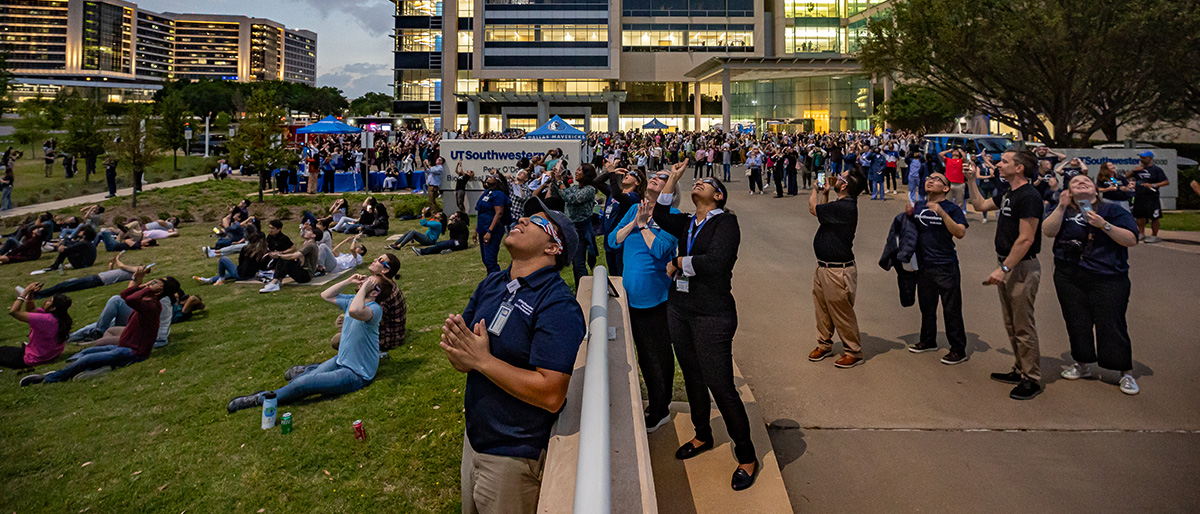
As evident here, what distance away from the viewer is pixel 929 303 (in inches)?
268

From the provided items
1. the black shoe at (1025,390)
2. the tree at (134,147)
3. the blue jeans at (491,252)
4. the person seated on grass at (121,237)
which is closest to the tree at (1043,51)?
the blue jeans at (491,252)

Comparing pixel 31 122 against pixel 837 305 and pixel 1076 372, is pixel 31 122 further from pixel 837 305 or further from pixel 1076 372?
pixel 1076 372

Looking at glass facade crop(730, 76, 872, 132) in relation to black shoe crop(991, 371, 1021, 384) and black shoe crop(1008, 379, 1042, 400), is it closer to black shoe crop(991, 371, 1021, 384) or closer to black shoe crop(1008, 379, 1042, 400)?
black shoe crop(991, 371, 1021, 384)

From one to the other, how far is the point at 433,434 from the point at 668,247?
8.52 ft

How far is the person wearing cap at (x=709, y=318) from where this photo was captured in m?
4.14

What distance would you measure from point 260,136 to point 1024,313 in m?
25.9

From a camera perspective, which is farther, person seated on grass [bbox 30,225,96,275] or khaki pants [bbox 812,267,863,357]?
person seated on grass [bbox 30,225,96,275]

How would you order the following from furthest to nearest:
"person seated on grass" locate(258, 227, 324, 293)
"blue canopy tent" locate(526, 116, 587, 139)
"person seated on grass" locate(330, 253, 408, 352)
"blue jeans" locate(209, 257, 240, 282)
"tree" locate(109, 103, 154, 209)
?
1. "blue canopy tent" locate(526, 116, 587, 139)
2. "tree" locate(109, 103, 154, 209)
3. "blue jeans" locate(209, 257, 240, 282)
4. "person seated on grass" locate(258, 227, 324, 293)
5. "person seated on grass" locate(330, 253, 408, 352)

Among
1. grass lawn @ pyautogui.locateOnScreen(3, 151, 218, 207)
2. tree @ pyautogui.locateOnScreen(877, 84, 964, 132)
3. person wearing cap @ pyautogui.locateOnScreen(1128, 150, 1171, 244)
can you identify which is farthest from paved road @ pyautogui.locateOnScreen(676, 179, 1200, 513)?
tree @ pyautogui.locateOnScreen(877, 84, 964, 132)

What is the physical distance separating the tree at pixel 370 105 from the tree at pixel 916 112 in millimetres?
116768

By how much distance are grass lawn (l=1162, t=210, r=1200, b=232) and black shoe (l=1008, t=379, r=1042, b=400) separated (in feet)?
46.1

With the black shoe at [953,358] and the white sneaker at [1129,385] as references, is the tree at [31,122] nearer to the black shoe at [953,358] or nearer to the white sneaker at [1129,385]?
the black shoe at [953,358]

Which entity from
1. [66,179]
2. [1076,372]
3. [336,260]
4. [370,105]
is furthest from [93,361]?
[370,105]

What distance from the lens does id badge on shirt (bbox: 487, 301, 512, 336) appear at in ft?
9.22
